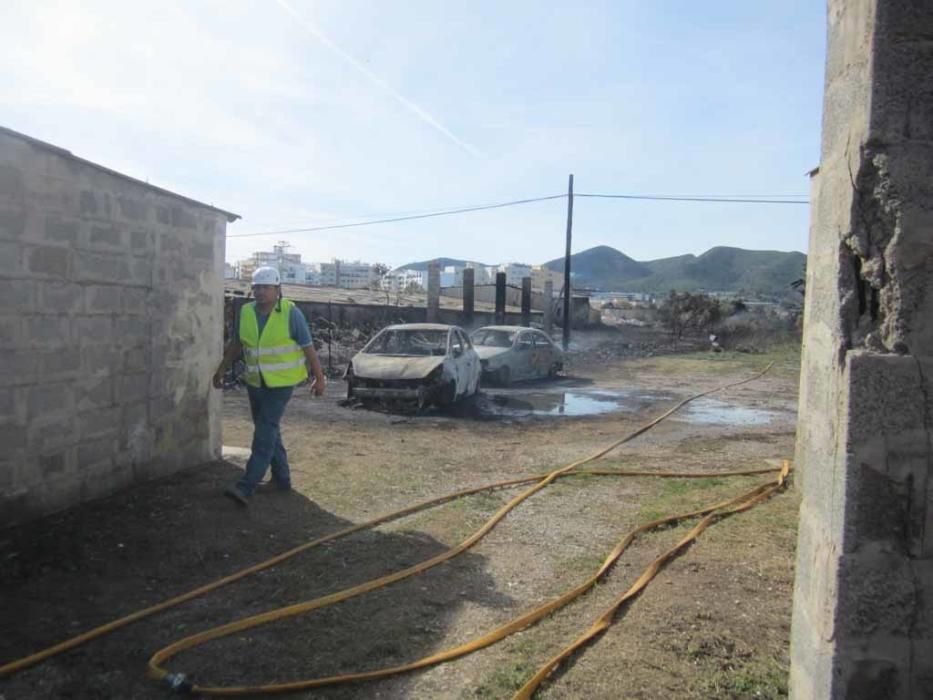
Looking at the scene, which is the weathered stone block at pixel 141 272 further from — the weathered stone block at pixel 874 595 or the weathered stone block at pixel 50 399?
the weathered stone block at pixel 874 595

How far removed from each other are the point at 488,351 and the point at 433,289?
24.8ft

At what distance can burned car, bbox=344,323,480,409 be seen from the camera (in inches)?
435

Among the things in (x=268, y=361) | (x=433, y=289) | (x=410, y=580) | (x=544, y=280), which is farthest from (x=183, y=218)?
(x=544, y=280)

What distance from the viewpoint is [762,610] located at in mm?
3967

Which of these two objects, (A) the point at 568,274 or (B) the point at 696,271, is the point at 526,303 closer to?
(A) the point at 568,274

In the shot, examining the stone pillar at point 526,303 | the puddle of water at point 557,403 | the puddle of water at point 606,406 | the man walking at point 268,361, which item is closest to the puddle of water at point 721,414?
the puddle of water at point 606,406

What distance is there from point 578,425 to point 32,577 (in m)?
7.51

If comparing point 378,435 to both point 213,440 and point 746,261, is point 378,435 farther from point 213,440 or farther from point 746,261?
point 746,261

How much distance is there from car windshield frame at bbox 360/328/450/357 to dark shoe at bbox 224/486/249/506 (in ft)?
21.0

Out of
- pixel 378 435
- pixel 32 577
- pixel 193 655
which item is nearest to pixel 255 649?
pixel 193 655

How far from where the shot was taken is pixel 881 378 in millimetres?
2348

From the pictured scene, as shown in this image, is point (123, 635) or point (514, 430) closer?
point (123, 635)

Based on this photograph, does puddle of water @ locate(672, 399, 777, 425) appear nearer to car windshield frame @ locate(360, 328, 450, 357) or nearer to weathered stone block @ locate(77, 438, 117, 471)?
car windshield frame @ locate(360, 328, 450, 357)

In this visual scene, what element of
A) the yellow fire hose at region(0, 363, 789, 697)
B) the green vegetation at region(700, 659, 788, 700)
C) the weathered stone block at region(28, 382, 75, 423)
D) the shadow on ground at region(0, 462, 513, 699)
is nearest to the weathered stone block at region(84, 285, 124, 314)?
the weathered stone block at region(28, 382, 75, 423)
